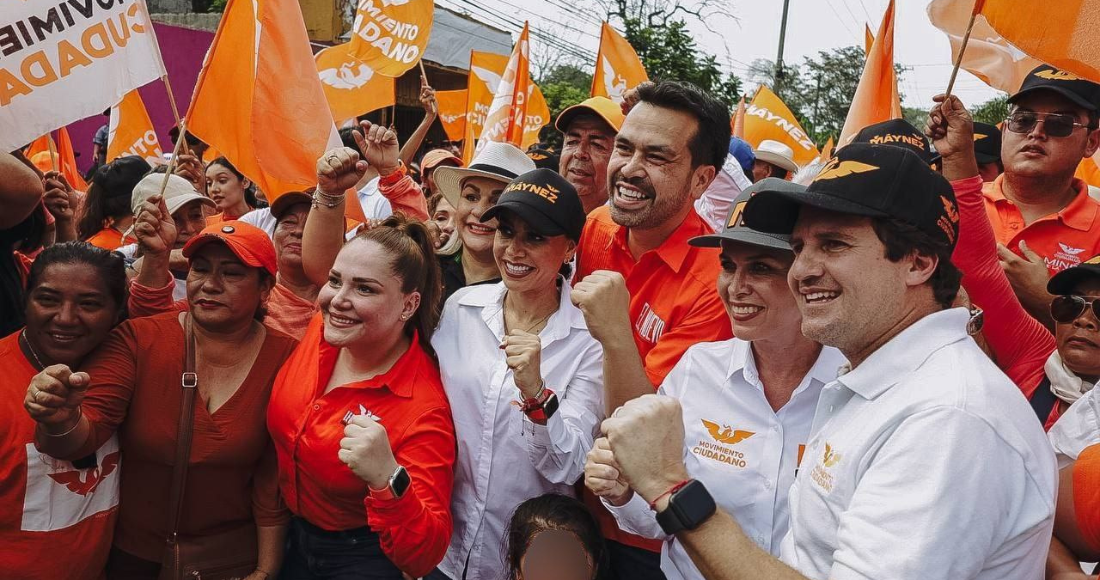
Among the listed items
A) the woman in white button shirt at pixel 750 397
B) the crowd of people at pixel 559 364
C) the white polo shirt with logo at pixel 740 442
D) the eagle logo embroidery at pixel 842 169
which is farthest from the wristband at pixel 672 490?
the eagle logo embroidery at pixel 842 169

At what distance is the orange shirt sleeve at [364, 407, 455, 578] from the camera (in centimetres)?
280

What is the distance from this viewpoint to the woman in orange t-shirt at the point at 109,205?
5.36 metres

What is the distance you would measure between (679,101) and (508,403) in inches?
57.3

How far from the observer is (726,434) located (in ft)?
8.95

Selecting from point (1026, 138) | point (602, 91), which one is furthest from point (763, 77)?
point (1026, 138)

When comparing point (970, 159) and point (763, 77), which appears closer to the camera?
point (970, 159)

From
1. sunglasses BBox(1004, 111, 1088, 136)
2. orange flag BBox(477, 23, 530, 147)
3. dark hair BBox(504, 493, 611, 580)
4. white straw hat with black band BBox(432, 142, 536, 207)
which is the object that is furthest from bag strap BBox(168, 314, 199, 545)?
orange flag BBox(477, 23, 530, 147)

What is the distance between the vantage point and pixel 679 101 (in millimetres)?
3600

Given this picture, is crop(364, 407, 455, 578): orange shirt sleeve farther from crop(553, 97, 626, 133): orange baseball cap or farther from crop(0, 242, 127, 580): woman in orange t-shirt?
crop(553, 97, 626, 133): orange baseball cap

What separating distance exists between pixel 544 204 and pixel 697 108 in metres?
0.80

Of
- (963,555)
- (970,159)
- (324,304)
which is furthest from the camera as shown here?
(324,304)

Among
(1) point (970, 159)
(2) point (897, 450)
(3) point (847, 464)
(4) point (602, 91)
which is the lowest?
(4) point (602, 91)

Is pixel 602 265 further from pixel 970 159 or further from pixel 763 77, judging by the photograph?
pixel 763 77

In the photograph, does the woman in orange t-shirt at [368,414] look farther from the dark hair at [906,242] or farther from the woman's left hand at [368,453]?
the dark hair at [906,242]
